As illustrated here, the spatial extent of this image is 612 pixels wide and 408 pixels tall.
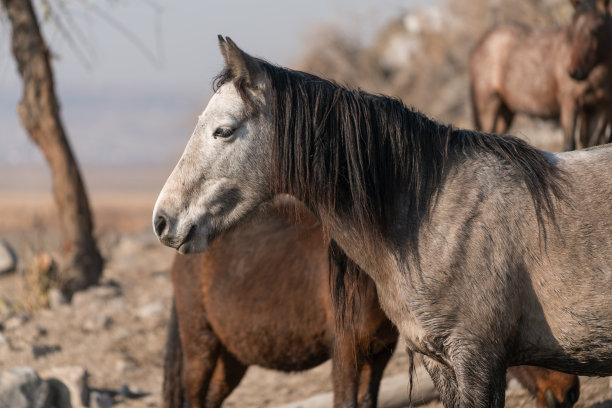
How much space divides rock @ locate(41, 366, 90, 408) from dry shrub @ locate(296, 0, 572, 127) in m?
10.1

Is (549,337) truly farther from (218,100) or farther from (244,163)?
(218,100)

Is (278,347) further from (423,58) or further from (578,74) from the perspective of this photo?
(423,58)

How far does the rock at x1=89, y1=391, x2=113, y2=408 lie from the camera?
Answer: 5.93 metres

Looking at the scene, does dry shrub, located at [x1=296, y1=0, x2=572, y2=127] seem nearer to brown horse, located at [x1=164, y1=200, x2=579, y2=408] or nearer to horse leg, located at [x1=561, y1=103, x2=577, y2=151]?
horse leg, located at [x1=561, y1=103, x2=577, y2=151]

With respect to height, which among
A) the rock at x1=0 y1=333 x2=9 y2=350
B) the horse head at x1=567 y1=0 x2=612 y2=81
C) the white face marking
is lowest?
the rock at x1=0 y1=333 x2=9 y2=350

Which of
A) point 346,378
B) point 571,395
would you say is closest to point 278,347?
point 346,378

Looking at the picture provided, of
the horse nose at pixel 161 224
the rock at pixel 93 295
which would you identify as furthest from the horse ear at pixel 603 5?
the rock at pixel 93 295

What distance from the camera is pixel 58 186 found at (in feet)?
31.5

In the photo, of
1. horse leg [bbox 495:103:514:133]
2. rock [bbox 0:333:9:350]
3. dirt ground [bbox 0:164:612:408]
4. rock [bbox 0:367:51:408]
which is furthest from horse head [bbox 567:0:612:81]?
rock [bbox 0:333:9:350]

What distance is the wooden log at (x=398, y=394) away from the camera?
4988 millimetres

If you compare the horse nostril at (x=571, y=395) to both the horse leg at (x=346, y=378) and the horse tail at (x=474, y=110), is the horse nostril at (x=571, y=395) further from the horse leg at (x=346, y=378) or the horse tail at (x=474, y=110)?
the horse tail at (x=474, y=110)

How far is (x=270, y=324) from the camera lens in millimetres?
4684

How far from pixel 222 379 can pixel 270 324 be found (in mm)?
858

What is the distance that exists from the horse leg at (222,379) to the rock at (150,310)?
3402 millimetres
